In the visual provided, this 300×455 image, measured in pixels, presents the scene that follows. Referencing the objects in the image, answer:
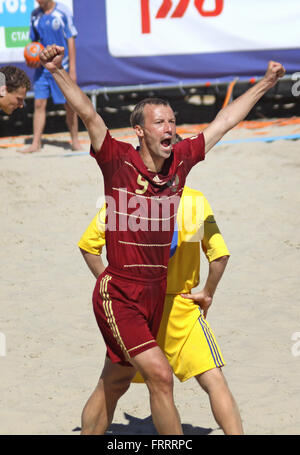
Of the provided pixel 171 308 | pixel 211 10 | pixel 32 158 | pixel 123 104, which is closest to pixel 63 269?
pixel 32 158

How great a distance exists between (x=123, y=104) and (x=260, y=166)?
131 inches

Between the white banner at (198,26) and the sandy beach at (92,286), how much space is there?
1119 mm

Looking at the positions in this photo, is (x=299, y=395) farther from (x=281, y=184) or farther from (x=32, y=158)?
(x=32, y=158)

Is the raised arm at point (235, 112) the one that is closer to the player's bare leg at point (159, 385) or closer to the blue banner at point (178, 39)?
the player's bare leg at point (159, 385)

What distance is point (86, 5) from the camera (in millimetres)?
10727

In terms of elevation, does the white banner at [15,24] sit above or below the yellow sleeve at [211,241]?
below

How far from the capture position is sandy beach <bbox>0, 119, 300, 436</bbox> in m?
5.54

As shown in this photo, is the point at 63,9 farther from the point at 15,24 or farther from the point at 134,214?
the point at 134,214

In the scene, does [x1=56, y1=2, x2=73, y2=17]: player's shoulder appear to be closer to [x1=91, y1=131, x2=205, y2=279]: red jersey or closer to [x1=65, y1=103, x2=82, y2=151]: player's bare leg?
[x1=65, y1=103, x2=82, y2=151]: player's bare leg

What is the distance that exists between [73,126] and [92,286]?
11.1 ft

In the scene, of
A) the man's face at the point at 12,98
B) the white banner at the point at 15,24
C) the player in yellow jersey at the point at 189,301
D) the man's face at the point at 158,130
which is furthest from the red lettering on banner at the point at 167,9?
the man's face at the point at 158,130

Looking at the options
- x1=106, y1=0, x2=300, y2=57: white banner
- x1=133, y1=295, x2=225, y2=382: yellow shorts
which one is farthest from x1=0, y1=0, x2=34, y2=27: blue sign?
x1=133, y1=295, x2=225, y2=382: yellow shorts

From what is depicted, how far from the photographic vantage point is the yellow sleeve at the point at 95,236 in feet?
15.5
